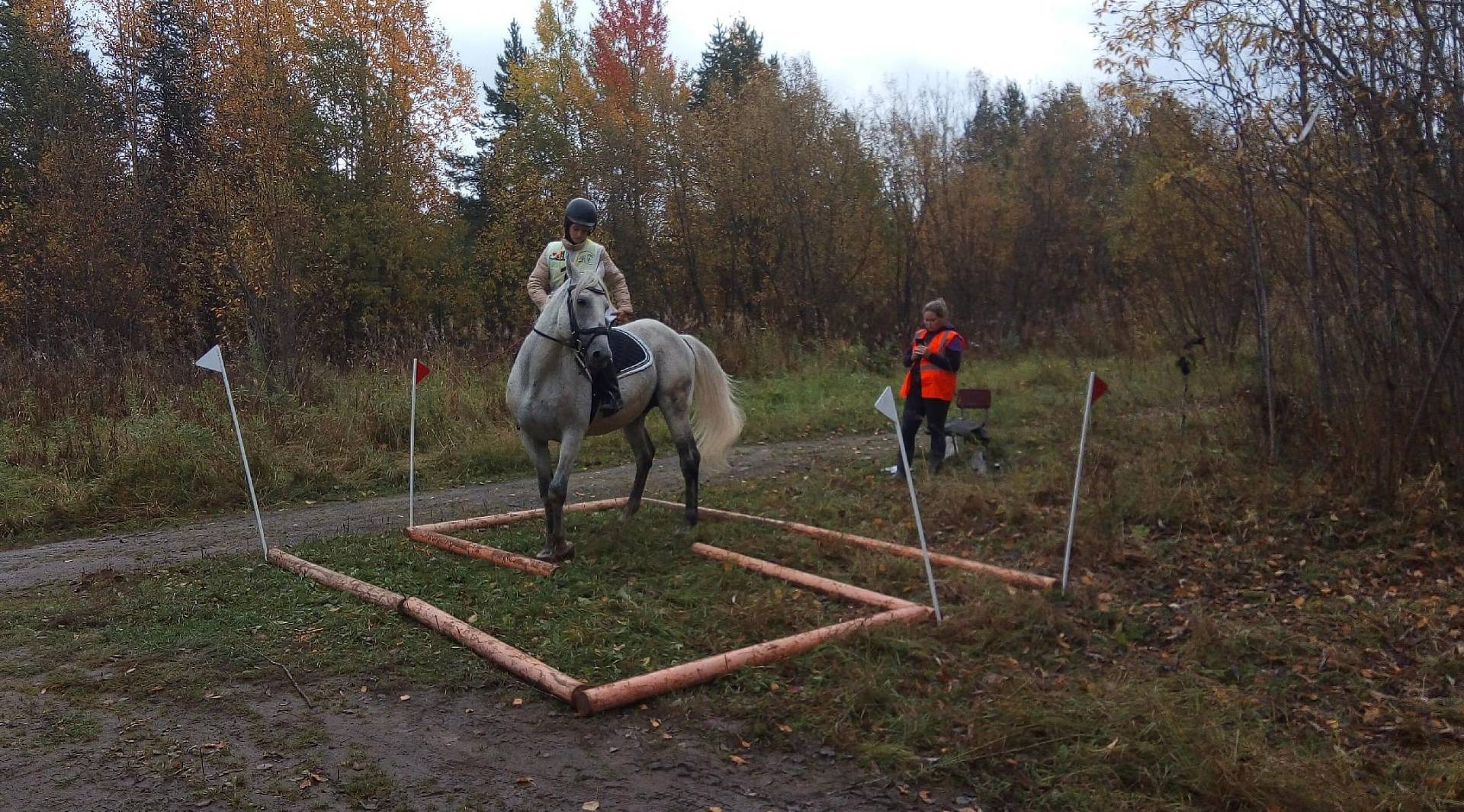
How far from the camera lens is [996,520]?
743cm

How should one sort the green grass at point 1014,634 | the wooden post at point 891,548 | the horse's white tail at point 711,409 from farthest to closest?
the horse's white tail at point 711,409
the wooden post at point 891,548
the green grass at point 1014,634

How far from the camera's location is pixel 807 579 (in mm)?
5773

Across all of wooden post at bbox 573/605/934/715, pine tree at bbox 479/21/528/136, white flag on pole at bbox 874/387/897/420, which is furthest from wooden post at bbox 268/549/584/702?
pine tree at bbox 479/21/528/136

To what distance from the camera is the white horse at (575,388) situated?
6.25 meters

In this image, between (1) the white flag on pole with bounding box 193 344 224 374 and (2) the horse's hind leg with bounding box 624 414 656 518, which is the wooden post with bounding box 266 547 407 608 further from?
(2) the horse's hind leg with bounding box 624 414 656 518

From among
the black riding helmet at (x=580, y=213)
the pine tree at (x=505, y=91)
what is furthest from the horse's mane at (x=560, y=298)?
the pine tree at (x=505, y=91)

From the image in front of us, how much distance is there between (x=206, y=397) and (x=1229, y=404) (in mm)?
11302

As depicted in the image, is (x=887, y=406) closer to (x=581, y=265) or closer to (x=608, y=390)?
(x=608, y=390)

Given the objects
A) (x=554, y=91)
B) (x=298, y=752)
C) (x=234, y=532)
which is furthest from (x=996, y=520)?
(x=554, y=91)

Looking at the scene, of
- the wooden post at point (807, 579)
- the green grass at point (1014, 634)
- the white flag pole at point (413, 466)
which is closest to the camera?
the green grass at point (1014, 634)

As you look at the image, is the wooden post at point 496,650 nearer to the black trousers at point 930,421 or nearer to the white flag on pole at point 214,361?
the white flag on pole at point 214,361

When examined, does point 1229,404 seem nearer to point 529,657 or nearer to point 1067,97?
point 529,657

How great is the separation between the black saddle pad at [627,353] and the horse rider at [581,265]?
0.33ft

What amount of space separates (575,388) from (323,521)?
11.3ft
